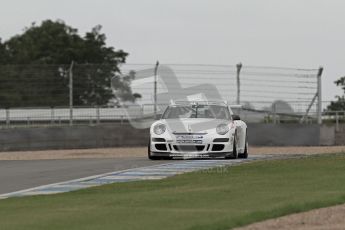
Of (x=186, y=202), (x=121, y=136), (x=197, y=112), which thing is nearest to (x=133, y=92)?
(x=121, y=136)

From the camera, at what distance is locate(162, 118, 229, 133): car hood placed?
20.9 m

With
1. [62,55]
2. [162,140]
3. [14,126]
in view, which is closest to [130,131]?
[14,126]

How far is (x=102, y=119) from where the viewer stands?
34.5 metres

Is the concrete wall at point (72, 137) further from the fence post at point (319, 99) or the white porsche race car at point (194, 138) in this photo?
the white porsche race car at point (194, 138)

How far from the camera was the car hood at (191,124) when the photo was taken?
20.9 m

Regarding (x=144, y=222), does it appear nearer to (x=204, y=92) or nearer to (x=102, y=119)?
(x=204, y=92)

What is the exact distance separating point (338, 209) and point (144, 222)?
2.37m

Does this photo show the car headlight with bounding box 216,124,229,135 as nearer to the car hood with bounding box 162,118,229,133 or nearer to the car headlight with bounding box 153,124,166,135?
the car hood with bounding box 162,118,229,133

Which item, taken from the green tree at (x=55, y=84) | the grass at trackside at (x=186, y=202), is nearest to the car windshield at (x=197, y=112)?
the grass at trackside at (x=186, y=202)

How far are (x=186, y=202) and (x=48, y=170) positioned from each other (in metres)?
7.51

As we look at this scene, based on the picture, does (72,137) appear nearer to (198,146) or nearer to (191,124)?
(191,124)

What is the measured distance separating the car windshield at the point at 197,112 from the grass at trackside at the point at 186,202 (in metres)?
5.62

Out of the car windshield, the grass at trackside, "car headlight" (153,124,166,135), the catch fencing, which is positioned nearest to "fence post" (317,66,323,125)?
the catch fencing

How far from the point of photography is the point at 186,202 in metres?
11.7
